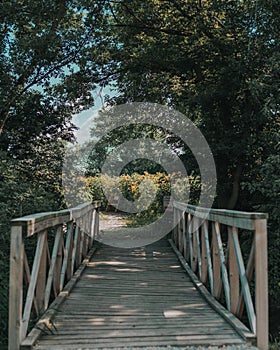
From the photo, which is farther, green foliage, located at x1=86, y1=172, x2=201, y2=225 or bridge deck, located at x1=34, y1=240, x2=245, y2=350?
green foliage, located at x1=86, y1=172, x2=201, y2=225

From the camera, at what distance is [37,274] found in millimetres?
3076

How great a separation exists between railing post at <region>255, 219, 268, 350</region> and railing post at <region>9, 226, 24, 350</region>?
68.5 inches

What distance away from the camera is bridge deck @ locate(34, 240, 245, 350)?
282cm

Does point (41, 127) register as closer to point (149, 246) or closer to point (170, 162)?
point (170, 162)

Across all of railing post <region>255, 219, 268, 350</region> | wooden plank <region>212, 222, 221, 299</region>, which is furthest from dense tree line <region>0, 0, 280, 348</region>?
railing post <region>255, 219, 268, 350</region>

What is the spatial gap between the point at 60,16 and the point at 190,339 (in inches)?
282

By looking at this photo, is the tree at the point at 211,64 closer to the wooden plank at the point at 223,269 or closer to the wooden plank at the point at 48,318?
the wooden plank at the point at 223,269

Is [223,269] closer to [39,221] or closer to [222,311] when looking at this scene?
[222,311]

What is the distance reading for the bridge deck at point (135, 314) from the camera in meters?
2.82

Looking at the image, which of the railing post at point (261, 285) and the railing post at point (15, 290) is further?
the railing post at point (261, 285)

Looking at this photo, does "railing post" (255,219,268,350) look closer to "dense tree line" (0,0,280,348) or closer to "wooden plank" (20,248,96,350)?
"wooden plank" (20,248,96,350)

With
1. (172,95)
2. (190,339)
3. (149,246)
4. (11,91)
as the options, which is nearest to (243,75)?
(172,95)

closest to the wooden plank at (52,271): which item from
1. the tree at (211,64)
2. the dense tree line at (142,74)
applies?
the dense tree line at (142,74)

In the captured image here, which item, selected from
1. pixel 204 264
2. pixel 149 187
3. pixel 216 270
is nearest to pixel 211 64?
pixel 204 264
